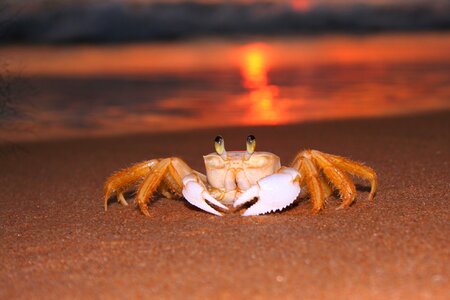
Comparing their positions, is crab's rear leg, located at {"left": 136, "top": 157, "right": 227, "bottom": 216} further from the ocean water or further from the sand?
the ocean water

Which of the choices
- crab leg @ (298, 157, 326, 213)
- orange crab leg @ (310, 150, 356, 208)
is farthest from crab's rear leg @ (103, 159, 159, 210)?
orange crab leg @ (310, 150, 356, 208)

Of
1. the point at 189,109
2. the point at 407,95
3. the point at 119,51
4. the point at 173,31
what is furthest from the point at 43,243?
the point at 173,31

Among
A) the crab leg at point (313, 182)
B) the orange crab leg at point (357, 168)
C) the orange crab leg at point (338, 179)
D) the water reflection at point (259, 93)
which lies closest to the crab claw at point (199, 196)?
the crab leg at point (313, 182)

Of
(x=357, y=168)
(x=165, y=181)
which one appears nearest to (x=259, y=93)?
(x=165, y=181)

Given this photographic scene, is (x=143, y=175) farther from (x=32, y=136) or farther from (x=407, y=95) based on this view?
(x=407, y=95)

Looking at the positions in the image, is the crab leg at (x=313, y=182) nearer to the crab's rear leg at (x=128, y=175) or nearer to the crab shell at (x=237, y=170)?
the crab shell at (x=237, y=170)

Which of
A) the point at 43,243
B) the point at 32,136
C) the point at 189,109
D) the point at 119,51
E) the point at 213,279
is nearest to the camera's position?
the point at 213,279
